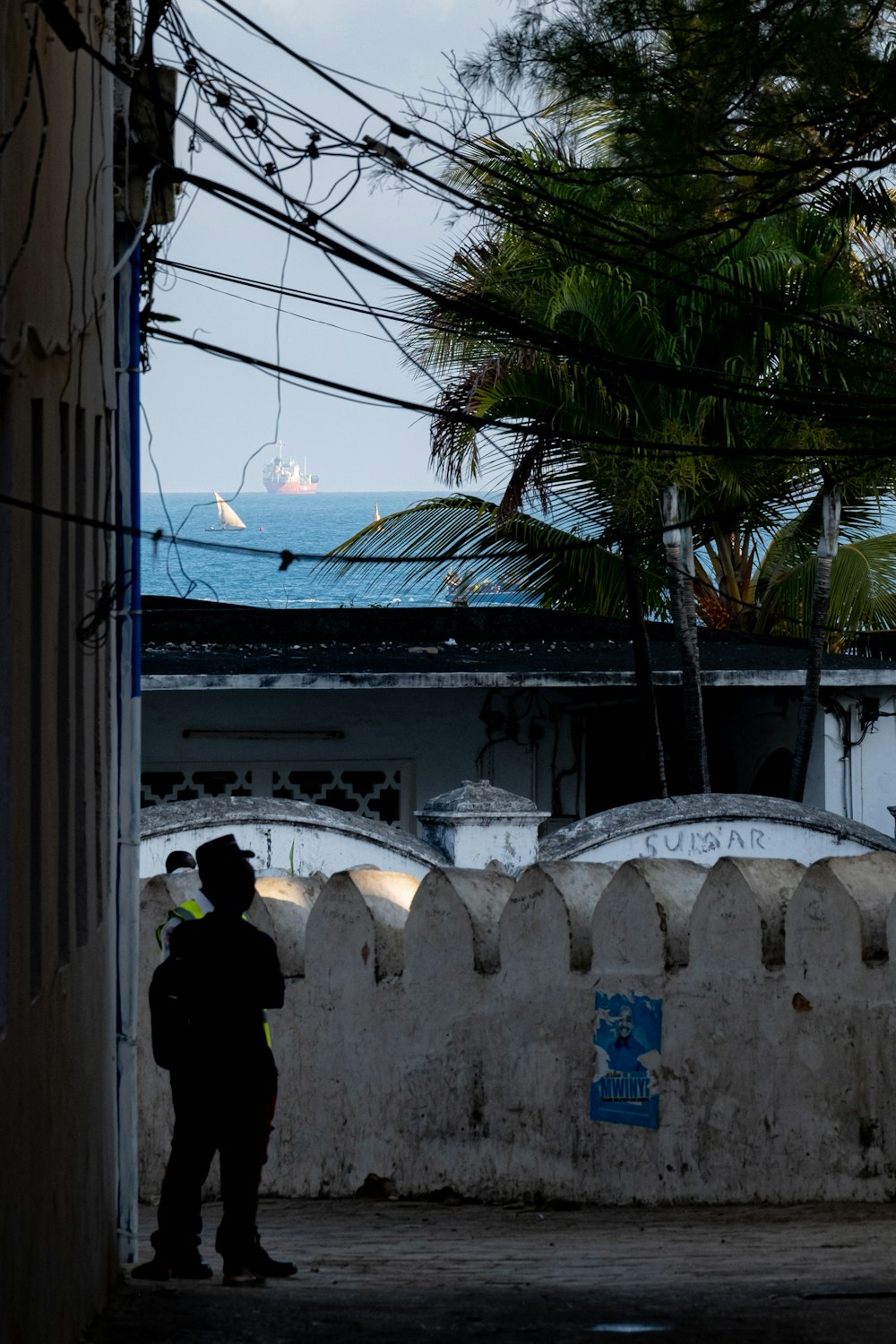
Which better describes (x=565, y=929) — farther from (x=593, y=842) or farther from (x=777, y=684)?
(x=777, y=684)

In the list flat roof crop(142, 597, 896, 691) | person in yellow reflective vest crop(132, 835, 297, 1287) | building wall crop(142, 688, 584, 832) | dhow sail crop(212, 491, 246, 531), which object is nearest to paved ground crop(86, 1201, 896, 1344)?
person in yellow reflective vest crop(132, 835, 297, 1287)

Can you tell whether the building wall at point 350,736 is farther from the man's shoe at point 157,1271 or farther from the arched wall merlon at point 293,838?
the man's shoe at point 157,1271

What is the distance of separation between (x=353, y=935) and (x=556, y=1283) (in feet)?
9.25

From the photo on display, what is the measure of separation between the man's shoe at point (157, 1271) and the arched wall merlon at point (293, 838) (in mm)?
5674

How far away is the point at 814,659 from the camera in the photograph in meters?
17.0

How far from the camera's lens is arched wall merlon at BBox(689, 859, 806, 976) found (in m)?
7.95

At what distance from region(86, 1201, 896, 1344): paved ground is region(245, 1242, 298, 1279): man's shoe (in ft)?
0.20

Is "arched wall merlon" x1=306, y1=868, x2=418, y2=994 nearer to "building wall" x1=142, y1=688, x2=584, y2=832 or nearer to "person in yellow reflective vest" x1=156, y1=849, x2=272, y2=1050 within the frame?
"person in yellow reflective vest" x1=156, y1=849, x2=272, y2=1050

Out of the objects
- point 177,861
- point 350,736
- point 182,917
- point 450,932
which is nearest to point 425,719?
point 350,736

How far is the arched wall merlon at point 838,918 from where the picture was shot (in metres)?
7.75

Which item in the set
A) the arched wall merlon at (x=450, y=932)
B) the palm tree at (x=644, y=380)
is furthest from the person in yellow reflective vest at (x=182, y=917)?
the palm tree at (x=644, y=380)

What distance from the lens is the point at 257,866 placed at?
1188 centimetres

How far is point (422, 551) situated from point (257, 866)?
1142 cm

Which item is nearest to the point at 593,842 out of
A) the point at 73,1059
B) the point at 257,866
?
the point at 257,866
